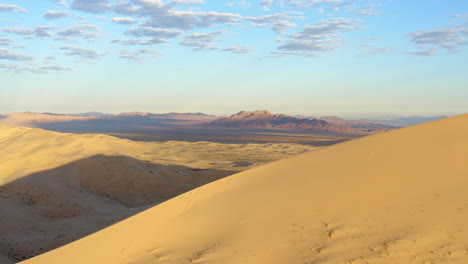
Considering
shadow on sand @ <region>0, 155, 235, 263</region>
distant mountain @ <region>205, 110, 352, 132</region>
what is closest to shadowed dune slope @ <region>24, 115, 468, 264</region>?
shadow on sand @ <region>0, 155, 235, 263</region>

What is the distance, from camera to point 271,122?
120 metres

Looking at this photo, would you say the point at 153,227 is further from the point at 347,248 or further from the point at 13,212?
the point at 13,212

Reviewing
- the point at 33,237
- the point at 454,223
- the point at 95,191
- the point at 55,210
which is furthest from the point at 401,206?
the point at 95,191

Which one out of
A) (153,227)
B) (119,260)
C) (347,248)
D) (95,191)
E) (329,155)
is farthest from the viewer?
(95,191)

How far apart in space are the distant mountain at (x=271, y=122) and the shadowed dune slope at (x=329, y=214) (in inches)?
3914

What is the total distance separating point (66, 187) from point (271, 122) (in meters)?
108

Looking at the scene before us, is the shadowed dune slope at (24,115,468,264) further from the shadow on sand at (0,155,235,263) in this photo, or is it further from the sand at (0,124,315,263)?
the sand at (0,124,315,263)

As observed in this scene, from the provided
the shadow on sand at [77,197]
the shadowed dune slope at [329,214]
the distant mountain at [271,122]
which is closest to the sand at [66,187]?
the shadow on sand at [77,197]

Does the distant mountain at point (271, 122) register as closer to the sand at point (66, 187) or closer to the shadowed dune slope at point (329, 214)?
the sand at point (66, 187)

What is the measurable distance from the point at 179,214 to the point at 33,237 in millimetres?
5657

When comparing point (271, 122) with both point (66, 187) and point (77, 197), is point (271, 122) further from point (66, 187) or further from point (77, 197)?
point (77, 197)

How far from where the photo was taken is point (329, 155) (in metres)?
6.13

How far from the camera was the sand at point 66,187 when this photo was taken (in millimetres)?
9273

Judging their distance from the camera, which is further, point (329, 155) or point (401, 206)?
point (329, 155)
